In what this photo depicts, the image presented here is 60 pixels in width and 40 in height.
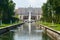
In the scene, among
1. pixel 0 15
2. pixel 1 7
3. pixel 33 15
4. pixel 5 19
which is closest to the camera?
pixel 1 7

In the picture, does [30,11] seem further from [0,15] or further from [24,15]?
[0,15]

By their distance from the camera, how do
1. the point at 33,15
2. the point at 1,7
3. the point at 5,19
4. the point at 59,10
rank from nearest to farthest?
the point at 59,10
the point at 1,7
the point at 5,19
the point at 33,15

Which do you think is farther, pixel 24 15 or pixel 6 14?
pixel 24 15

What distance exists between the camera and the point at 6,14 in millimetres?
67688

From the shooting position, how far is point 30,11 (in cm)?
19788

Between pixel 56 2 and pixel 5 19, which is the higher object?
pixel 56 2

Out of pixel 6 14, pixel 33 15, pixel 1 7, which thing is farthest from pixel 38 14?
pixel 1 7

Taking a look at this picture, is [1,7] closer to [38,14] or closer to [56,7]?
[56,7]

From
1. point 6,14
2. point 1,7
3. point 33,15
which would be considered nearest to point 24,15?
point 33,15

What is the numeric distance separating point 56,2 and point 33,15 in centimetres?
13653

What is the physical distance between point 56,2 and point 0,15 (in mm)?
14601

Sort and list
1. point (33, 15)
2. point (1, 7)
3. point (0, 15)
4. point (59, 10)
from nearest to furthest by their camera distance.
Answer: point (59, 10), point (1, 7), point (0, 15), point (33, 15)

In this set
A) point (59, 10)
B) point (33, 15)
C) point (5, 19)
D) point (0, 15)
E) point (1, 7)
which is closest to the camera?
point (59, 10)

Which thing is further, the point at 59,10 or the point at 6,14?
the point at 6,14
